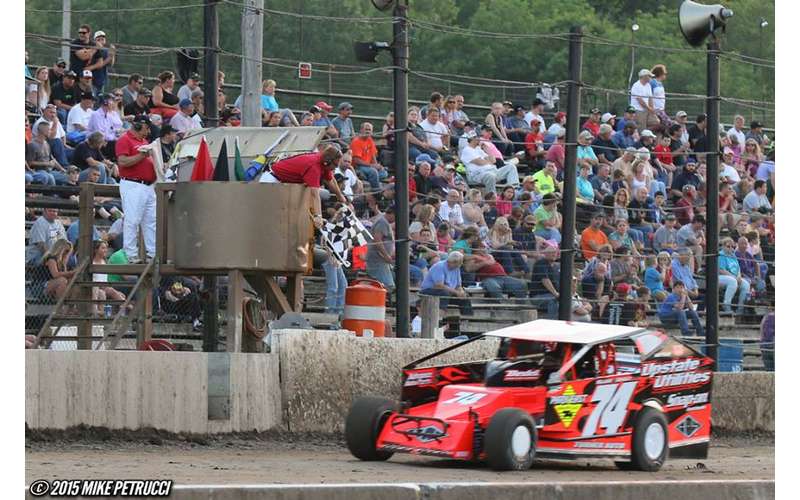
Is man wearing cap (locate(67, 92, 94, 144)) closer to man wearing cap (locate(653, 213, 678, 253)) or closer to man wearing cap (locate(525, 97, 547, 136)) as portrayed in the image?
man wearing cap (locate(525, 97, 547, 136))

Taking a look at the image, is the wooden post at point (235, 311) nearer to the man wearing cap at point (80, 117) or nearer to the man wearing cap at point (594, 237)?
the man wearing cap at point (594, 237)

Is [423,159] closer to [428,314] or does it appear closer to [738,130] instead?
[428,314]

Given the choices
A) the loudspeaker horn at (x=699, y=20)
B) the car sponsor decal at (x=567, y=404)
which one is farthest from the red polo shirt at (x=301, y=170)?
the loudspeaker horn at (x=699, y=20)

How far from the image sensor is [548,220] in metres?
17.3

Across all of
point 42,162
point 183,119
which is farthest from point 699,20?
point 42,162

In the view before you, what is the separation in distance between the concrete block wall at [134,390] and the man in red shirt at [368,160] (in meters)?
3.14

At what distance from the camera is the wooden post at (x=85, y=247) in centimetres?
1580

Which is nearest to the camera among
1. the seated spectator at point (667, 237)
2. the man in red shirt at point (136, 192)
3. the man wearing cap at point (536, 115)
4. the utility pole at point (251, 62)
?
the man in red shirt at point (136, 192)

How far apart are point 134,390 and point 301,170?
2.98 metres

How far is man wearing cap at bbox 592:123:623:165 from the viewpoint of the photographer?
62.7 ft

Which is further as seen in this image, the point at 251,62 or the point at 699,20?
the point at 699,20

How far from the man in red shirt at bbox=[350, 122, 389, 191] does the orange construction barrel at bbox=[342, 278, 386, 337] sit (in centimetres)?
138

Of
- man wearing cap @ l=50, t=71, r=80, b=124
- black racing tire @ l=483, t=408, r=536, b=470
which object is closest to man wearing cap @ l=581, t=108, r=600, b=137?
man wearing cap @ l=50, t=71, r=80, b=124

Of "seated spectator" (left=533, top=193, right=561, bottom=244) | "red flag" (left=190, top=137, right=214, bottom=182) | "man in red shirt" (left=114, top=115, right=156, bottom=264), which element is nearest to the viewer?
"red flag" (left=190, top=137, right=214, bottom=182)
